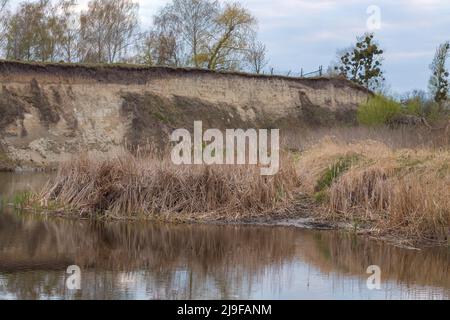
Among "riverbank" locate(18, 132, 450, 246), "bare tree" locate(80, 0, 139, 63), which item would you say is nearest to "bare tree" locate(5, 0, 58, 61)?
"bare tree" locate(80, 0, 139, 63)

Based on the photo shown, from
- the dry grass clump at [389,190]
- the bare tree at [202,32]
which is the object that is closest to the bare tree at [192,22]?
the bare tree at [202,32]

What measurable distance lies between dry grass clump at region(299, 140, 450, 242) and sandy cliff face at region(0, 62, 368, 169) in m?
15.7

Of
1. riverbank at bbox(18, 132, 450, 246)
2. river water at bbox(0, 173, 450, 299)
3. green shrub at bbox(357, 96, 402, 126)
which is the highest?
green shrub at bbox(357, 96, 402, 126)

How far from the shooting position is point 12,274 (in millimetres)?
9219

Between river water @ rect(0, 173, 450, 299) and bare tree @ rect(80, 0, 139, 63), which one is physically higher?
bare tree @ rect(80, 0, 139, 63)

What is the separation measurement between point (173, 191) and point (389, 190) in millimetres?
4444

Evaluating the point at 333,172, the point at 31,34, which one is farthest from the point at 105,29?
the point at 333,172

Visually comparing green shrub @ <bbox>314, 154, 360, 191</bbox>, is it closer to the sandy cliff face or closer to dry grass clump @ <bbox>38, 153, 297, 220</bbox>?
dry grass clump @ <bbox>38, 153, 297, 220</bbox>

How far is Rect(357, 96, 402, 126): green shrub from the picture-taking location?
1652 inches

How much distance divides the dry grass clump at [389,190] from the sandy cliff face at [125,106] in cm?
1567

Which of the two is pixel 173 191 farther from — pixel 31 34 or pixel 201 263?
pixel 31 34

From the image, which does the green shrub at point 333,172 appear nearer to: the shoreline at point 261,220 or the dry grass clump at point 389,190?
the dry grass clump at point 389,190

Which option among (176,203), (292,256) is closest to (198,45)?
(176,203)

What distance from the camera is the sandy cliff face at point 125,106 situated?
34469mm
